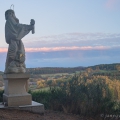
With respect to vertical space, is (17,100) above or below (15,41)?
below

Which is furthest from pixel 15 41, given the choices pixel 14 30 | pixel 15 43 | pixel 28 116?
pixel 28 116

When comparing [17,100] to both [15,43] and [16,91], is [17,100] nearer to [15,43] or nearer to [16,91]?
[16,91]

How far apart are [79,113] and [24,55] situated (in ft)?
9.55

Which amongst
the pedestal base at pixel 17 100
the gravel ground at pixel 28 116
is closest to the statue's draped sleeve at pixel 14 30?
the pedestal base at pixel 17 100

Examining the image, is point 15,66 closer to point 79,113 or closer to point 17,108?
point 17,108

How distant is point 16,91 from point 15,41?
72.3 inches

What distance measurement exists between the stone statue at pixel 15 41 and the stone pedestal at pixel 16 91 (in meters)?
0.29

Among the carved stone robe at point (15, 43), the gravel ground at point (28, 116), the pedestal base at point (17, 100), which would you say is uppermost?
the carved stone robe at point (15, 43)

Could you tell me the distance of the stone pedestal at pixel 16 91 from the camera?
8.03 meters

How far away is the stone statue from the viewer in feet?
28.1

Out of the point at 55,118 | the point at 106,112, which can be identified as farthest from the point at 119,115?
the point at 55,118

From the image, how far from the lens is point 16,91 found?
8.30 metres

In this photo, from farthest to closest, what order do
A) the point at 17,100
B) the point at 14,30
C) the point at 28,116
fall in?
the point at 14,30
the point at 17,100
the point at 28,116

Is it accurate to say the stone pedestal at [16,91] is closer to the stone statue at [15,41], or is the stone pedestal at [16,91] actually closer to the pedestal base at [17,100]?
the pedestal base at [17,100]
